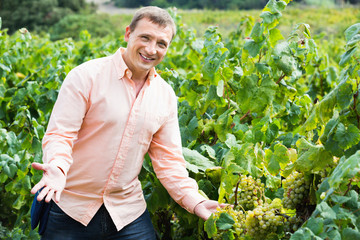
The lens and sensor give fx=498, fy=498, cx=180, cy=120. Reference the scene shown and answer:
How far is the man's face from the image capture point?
2326 millimetres

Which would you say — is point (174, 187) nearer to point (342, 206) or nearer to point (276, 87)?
point (276, 87)

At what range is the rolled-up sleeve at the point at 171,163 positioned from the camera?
2.47 m

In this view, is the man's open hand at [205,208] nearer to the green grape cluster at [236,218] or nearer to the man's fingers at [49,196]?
the green grape cluster at [236,218]

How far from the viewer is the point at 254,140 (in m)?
2.53

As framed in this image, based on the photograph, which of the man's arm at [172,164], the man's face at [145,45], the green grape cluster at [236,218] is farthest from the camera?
the man's arm at [172,164]

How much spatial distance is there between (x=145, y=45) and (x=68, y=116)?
485mm

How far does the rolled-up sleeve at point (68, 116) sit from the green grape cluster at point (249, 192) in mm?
750

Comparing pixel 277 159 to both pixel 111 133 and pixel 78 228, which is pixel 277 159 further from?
pixel 78 228

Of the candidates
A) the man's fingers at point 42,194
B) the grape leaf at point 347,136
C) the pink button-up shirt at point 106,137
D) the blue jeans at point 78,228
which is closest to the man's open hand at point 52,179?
the man's fingers at point 42,194

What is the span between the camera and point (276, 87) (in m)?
2.79

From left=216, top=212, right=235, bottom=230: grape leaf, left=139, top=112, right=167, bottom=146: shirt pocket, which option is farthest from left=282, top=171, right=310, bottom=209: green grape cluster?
left=139, top=112, right=167, bottom=146: shirt pocket

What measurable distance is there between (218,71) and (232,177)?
35.7 inches

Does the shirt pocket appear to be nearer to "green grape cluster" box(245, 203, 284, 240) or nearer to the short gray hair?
the short gray hair

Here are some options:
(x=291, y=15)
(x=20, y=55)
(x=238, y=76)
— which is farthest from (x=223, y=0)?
(x=238, y=76)
